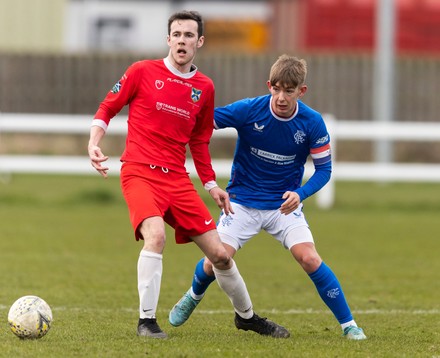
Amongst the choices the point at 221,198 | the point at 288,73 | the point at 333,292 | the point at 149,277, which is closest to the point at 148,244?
the point at 149,277

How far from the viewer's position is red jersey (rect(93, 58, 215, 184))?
7.58 meters

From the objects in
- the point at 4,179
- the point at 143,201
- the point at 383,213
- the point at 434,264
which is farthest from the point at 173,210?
the point at 4,179

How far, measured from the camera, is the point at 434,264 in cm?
1266

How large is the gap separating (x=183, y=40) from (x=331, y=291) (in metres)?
2.01

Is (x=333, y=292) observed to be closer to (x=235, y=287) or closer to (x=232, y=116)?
(x=235, y=287)

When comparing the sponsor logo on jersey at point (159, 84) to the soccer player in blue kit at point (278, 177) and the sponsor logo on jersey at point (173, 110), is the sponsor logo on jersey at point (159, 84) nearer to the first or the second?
the sponsor logo on jersey at point (173, 110)

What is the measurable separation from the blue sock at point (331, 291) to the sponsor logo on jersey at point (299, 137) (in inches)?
35.3

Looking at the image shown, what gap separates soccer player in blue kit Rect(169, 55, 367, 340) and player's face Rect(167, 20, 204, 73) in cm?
58

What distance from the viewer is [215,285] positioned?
11.0 metres

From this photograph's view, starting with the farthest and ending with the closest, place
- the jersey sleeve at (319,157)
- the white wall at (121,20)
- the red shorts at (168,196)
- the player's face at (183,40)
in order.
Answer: the white wall at (121,20) < the jersey sleeve at (319,157) < the player's face at (183,40) < the red shorts at (168,196)

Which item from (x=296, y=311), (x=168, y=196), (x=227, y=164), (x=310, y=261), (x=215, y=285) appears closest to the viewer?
(x=168, y=196)

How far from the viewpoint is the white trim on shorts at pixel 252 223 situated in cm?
798

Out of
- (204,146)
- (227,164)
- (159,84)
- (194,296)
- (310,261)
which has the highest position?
(159,84)

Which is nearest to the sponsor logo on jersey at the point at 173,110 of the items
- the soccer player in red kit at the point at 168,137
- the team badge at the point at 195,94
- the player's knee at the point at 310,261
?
the soccer player in red kit at the point at 168,137
